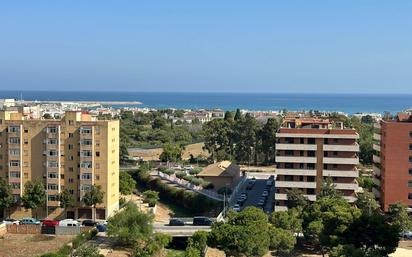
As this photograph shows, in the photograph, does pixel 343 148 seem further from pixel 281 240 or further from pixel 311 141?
pixel 281 240

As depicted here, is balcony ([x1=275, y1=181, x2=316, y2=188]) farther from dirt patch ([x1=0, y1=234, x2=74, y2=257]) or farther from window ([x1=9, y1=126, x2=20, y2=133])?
window ([x1=9, y1=126, x2=20, y2=133])

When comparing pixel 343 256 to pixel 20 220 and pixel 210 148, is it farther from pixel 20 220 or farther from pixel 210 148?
pixel 210 148

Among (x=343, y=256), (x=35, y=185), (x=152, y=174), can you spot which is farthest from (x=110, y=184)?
(x=343, y=256)

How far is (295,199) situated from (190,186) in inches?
626

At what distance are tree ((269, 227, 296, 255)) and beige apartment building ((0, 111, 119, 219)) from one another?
774 inches

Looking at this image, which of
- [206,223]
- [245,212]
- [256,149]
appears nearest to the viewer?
[245,212]

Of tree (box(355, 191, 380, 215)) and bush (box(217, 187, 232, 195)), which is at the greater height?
tree (box(355, 191, 380, 215))

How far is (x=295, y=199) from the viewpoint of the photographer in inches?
2147

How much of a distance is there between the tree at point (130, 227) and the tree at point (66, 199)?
10568 mm

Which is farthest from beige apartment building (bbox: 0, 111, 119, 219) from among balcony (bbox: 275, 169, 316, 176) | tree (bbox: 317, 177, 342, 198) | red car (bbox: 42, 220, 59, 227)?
tree (bbox: 317, 177, 342, 198)

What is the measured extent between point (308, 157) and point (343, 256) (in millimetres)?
20963

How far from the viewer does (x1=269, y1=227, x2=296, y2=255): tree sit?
42.4 meters

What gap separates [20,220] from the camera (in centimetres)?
5456

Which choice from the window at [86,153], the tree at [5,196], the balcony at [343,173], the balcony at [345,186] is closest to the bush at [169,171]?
the window at [86,153]
